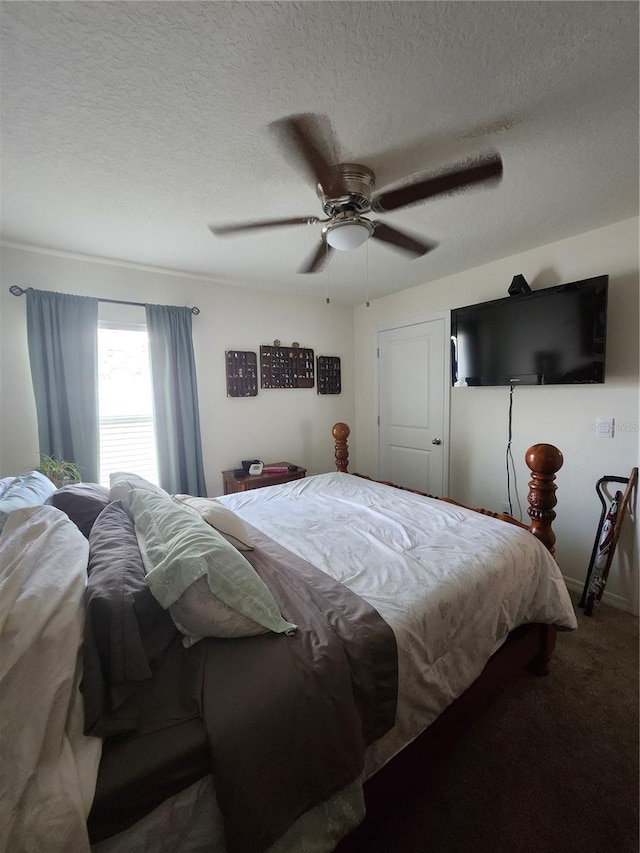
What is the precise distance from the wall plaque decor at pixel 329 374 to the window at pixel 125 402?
6.03 feet

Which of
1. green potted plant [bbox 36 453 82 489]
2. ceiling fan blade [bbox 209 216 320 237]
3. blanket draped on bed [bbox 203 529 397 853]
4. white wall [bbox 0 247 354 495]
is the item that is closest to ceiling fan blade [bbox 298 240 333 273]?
ceiling fan blade [bbox 209 216 320 237]

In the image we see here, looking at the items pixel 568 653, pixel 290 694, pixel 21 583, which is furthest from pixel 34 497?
pixel 568 653

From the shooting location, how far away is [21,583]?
847mm

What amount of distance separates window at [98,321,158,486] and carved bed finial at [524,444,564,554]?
9.33ft

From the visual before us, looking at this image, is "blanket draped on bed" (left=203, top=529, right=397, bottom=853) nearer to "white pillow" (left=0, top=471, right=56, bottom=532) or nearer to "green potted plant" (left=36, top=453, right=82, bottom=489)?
"white pillow" (left=0, top=471, right=56, bottom=532)

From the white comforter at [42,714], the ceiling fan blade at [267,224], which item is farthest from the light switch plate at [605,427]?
the white comforter at [42,714]

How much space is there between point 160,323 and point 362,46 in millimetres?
2417

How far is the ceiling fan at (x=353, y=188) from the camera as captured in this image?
1221 mm

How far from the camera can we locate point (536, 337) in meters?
2.51

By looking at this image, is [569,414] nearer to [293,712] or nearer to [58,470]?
[293,712]

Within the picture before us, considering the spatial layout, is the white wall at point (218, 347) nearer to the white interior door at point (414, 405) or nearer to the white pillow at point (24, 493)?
the white interior door at point (414, 405)

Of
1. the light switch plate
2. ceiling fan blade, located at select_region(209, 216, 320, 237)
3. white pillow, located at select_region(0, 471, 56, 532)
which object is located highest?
ceiling fan blade, located at select_region(209, 216, 320, 237)

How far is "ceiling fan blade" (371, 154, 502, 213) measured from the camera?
1.30 m

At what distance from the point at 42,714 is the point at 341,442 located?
2.61 meters
